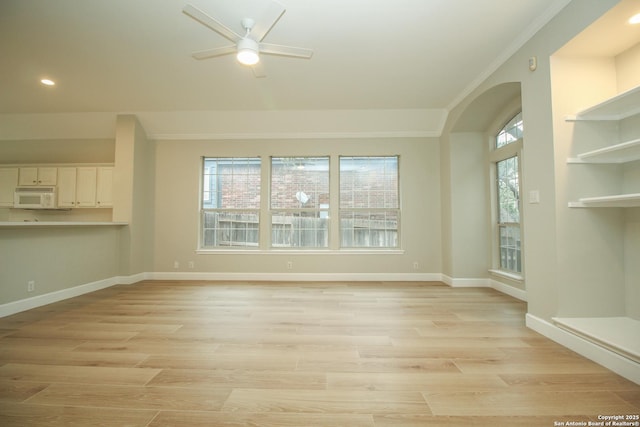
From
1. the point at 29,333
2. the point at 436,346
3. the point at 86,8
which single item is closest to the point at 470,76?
the point at 436,346

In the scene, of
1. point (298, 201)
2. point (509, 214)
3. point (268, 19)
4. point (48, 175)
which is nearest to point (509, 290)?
point (509, 214)

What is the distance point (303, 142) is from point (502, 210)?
11.2ft

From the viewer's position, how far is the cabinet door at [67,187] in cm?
512

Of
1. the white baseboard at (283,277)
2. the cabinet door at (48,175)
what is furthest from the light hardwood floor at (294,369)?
the cabinet door at (48,175)

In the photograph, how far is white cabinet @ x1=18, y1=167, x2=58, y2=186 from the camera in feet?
16.8

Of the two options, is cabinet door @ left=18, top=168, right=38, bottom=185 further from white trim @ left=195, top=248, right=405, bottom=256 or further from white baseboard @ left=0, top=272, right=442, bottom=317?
white trim @ left=195, top=248, right=405, bottom=256

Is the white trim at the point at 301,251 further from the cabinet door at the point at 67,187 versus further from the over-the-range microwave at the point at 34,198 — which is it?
the over-the-range microwave at the point at 34,198

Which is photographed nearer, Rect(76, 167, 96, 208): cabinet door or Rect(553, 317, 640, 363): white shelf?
Rect(553, 317, 640, 363): white shelf

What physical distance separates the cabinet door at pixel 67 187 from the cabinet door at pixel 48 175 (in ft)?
0.31

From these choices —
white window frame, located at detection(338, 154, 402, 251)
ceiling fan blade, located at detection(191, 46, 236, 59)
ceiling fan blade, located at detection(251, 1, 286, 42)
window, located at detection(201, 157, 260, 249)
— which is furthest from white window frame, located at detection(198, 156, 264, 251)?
ceiling fan blade, located at detection(251, 1, 286, 42)

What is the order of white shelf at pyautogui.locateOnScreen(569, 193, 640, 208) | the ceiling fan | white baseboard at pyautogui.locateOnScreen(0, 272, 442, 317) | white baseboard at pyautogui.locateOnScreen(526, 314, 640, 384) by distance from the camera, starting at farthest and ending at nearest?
white baseboard at pyautogui.locateOnScreen(0, 272, 442, 317) < the ceiling fan < white shelf at pyautogui.locateOnScreen(569, 193, 640, 208) < white baseboard at pyautogui.locateOnScreen(526, 314, 640, 384)

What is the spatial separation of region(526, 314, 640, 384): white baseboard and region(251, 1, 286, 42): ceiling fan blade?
329 cm

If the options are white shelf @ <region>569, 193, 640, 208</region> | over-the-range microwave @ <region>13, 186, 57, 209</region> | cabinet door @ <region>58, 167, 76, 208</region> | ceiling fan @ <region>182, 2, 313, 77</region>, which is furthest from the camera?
cabinet door @ <region>58, 167, 76, 208</region>

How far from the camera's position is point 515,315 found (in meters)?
2.88
